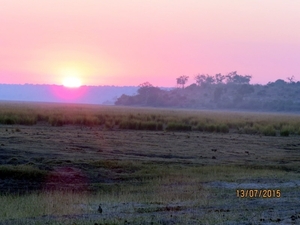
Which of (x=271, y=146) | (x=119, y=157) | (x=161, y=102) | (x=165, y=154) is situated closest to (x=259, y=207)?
(x=119, y=157)

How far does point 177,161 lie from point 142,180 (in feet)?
19.1

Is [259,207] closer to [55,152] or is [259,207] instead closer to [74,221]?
[74,221]

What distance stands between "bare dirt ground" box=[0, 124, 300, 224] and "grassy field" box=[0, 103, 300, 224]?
25mm

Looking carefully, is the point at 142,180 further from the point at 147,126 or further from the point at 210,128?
the point at 210,128

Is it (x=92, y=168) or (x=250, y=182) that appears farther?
(x=92, y=168)

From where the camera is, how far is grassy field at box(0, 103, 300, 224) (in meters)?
13.4

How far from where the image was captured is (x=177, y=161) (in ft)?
86.6

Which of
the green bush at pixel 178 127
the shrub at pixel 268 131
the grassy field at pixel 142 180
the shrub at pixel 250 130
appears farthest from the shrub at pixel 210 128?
the grassy field at pixel 142 180

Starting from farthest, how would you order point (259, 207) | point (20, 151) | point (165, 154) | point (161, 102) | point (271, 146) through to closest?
point (161, 102) < point (271, 146) < point (165, 154) < point (20, 151) < point (259, 207)

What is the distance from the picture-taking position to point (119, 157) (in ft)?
87.0

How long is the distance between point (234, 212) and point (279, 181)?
6887 mm

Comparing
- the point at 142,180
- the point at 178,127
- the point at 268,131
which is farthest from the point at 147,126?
the point at 142,180

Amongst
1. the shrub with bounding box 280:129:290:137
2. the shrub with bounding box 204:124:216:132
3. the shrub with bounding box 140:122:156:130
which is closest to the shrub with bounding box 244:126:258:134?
the shrub with bounding box 280:129:290:137

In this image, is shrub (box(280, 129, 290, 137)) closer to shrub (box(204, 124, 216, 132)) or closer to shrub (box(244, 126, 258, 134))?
shrub (box(244, 126, 258, 134))
